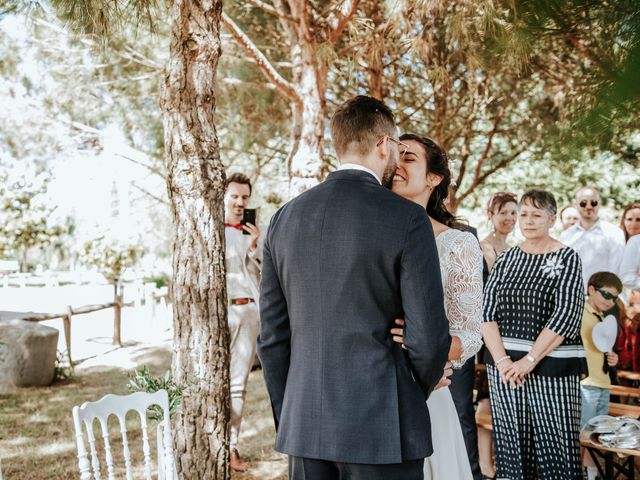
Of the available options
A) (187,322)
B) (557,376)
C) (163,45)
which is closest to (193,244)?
(187,322)

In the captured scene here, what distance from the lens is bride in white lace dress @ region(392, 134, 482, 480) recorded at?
2254 millimetres

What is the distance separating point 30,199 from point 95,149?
1498mm

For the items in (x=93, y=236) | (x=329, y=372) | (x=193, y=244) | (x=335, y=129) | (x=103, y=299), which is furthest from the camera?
(x=103, y=299)

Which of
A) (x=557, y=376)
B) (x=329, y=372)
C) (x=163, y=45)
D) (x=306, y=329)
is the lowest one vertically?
(x=557, y=376)

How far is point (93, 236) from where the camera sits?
12828 mm

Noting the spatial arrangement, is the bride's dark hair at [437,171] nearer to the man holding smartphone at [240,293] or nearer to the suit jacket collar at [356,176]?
the suit jacket collar at [356,176]

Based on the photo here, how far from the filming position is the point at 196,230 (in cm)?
331

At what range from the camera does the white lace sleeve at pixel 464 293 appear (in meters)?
2.25

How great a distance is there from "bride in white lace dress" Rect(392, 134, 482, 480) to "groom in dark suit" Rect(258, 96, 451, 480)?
1.19ft

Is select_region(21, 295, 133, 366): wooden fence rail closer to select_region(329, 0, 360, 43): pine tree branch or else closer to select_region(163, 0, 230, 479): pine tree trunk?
select_region(329, 0, 360, 43): pine tree branch

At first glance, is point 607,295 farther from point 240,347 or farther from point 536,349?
point 240,347

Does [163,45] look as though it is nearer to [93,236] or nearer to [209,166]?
[93,236]

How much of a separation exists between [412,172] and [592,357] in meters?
2.37

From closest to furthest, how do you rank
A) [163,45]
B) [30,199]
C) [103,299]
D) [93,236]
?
[163,45], [30,199], [93,236], [103,299]
